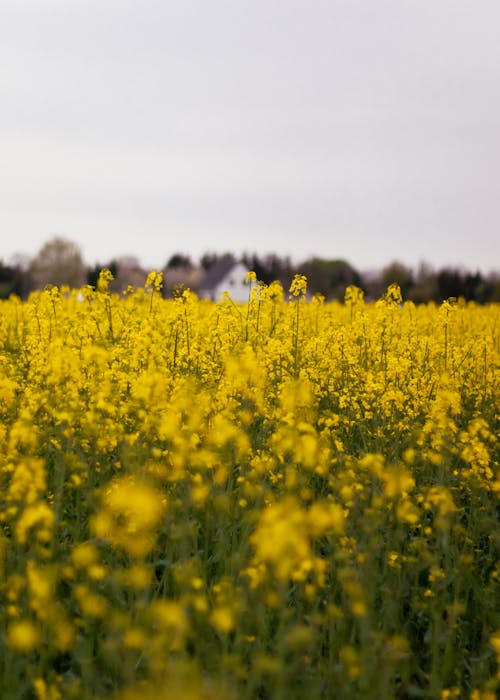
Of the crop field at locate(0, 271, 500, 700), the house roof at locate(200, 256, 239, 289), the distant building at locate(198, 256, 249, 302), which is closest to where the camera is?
the crop field at locate(0, 271, 500, 700)

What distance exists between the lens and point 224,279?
60.9 metres

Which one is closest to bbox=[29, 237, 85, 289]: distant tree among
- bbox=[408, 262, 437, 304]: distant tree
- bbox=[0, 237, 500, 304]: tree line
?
bbox=[0, 237, 500, 304]: tree line

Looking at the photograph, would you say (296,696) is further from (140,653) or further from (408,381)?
(408,381)

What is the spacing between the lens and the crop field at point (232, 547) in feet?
9.37

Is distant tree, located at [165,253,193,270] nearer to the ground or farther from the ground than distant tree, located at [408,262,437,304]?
farther from the ground

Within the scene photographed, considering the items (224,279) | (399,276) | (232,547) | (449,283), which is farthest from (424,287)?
(232,547)

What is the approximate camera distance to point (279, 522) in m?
2.32

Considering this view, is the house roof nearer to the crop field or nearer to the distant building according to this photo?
the distant building

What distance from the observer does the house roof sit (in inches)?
2426

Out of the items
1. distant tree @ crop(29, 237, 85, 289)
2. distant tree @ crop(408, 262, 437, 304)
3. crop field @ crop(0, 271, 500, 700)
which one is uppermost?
distant tree @ crop(29, 237, 85, 289)

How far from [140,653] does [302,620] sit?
84 cm

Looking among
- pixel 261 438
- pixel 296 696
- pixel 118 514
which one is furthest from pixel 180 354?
pixel 296 696

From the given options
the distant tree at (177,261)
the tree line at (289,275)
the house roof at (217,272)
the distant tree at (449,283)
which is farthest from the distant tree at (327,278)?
the distant tree at (177,261)

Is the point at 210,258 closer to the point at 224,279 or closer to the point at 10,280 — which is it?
the point at 224,279
